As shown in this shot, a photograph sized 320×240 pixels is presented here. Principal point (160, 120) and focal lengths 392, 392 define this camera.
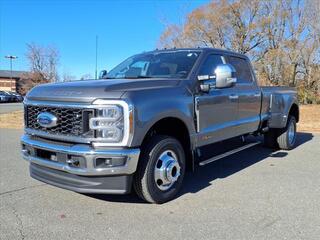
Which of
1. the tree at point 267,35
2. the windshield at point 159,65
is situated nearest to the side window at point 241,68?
the windshield at point 159,65

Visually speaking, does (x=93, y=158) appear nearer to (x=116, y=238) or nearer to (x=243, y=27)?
(x=116, y=238)

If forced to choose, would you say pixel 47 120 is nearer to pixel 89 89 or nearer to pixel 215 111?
pixel 89 89

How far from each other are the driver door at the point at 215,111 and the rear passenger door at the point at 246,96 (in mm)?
238

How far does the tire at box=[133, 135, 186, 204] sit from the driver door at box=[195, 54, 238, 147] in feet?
1.73

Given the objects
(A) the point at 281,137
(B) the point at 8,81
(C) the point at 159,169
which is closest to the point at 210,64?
(C) the point at 159,169

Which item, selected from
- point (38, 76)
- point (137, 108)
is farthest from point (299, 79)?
point (38, 76)

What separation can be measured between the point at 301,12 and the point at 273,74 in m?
4.92

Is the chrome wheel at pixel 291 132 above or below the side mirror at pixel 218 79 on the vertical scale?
below

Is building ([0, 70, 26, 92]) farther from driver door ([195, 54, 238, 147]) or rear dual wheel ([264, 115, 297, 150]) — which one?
driver door ([195, 54, 238, 147])

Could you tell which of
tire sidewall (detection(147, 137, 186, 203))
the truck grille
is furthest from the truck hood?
tire sidewall (detection(147, 137, 186, 203))

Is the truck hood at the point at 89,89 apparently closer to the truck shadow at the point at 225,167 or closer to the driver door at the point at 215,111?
the driver door at the point at 215,111

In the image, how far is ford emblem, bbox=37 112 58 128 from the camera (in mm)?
4605

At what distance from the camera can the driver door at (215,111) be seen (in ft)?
17.8

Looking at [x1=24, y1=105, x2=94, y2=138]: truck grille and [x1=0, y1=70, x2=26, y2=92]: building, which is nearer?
[x1=24, y1=105, x2=94, y2=138]: truck grille
